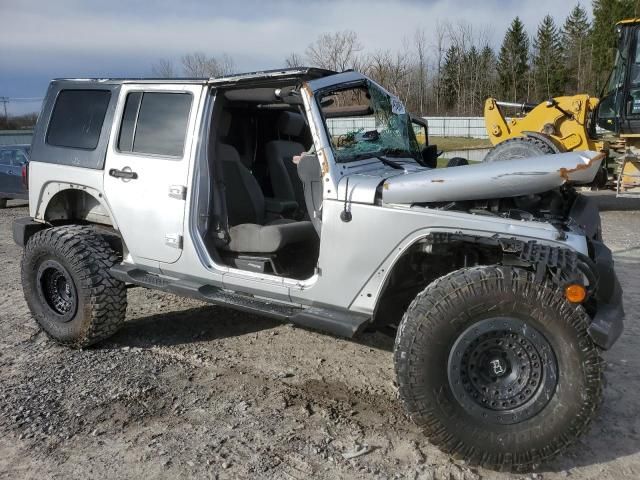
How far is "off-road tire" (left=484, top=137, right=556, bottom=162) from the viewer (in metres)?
11.0

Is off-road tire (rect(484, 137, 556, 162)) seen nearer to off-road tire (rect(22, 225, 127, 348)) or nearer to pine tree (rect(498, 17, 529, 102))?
off-road tire (rect(22, 225, 127, 348))

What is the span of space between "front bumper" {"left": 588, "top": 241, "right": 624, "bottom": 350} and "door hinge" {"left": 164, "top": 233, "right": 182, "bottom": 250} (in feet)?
9.39

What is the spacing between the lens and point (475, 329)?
3.13 m

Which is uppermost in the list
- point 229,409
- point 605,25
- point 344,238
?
point 605,25

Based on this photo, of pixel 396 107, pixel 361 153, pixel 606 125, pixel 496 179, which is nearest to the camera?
pixel 496 179

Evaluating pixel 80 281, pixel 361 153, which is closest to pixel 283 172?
pixel 361 153

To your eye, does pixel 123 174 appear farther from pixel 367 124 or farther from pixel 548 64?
pixel 548 64

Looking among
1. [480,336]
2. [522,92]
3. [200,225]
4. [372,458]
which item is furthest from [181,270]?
[522,92]

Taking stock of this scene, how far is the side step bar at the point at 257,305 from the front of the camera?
11.9ft

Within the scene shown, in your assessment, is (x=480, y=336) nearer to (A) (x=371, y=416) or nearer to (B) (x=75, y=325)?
(A) (x=371, y=416)

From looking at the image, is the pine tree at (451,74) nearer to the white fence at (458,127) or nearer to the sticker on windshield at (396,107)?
the white fence at (458,127)

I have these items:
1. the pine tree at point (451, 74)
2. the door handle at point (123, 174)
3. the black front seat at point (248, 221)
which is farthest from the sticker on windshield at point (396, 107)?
the pine tree at point (451, 74)

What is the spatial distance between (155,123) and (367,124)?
5.50ft

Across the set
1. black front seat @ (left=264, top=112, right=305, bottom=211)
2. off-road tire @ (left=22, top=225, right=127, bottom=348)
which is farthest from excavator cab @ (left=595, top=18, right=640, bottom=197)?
off-road tire @ (left=22, top=225, right=127, bottom=348)
